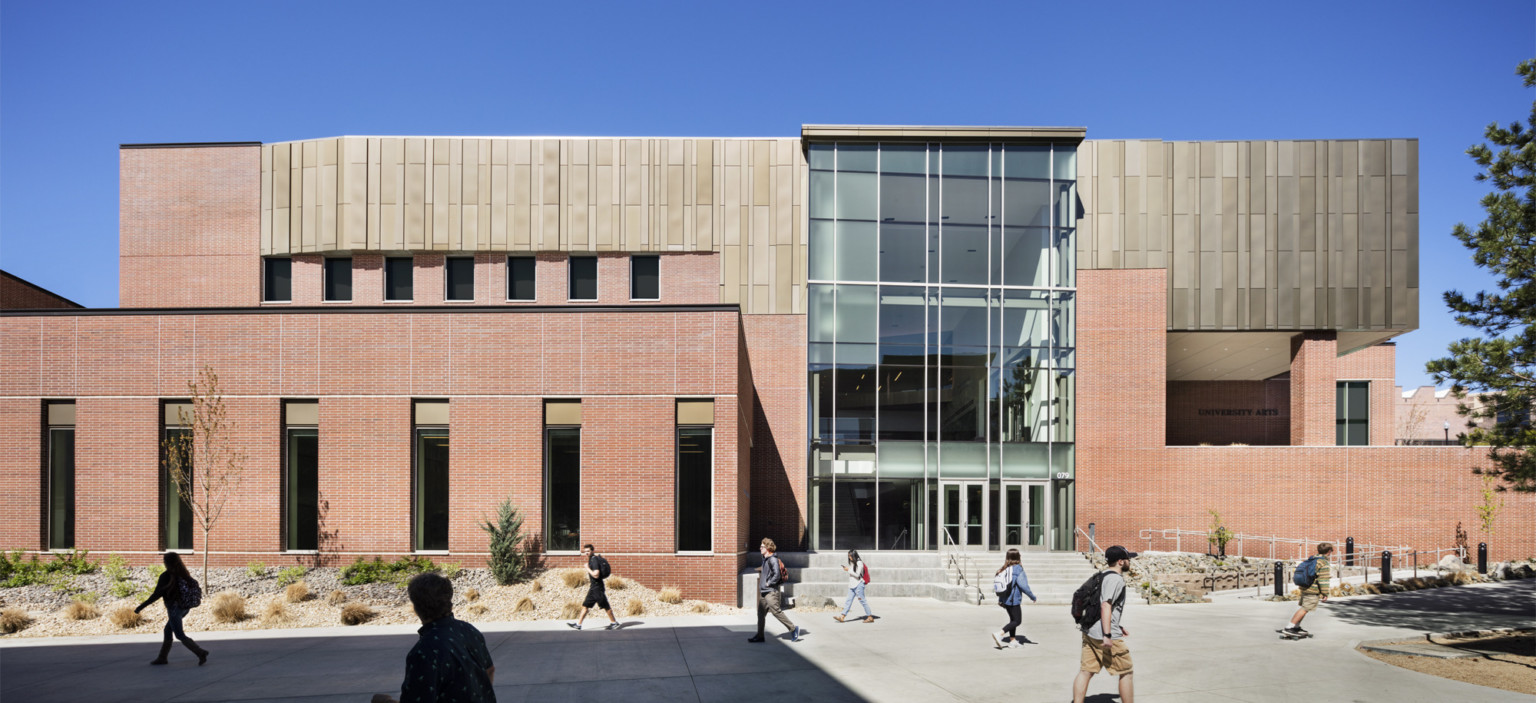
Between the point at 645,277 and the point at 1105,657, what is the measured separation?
2254cm

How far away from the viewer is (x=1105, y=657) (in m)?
9.09

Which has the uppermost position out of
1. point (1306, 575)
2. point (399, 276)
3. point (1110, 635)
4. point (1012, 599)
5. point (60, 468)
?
point (399, 276)

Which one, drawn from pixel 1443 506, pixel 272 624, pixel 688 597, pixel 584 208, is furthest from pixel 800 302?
pixel 1443 506

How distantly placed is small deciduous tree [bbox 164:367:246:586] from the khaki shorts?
58.8 feet

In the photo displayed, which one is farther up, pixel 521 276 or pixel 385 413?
pixel 521 276

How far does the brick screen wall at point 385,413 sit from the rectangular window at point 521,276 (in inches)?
377

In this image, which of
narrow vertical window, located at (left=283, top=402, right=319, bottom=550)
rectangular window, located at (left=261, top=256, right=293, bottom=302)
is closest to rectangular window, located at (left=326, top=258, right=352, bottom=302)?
rectangular window, located at (left=261, top=256, right=293, bottom=302)

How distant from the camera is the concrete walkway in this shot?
10.7 metres

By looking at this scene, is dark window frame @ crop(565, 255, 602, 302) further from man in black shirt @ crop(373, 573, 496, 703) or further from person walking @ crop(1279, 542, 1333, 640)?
man in black shirt @ crop(373, 573, 496, 703)

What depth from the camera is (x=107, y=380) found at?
19656 millimetres

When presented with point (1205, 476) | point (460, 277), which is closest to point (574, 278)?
point (460, 277)

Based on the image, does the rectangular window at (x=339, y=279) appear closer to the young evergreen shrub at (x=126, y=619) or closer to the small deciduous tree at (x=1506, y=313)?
the young evergreen shrub at (x=126, y=619)

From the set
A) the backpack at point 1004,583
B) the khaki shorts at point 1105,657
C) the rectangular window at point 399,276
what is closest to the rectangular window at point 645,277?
the rectangular window at point 399,276

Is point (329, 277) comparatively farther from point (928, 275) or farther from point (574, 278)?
point (928, 275)
